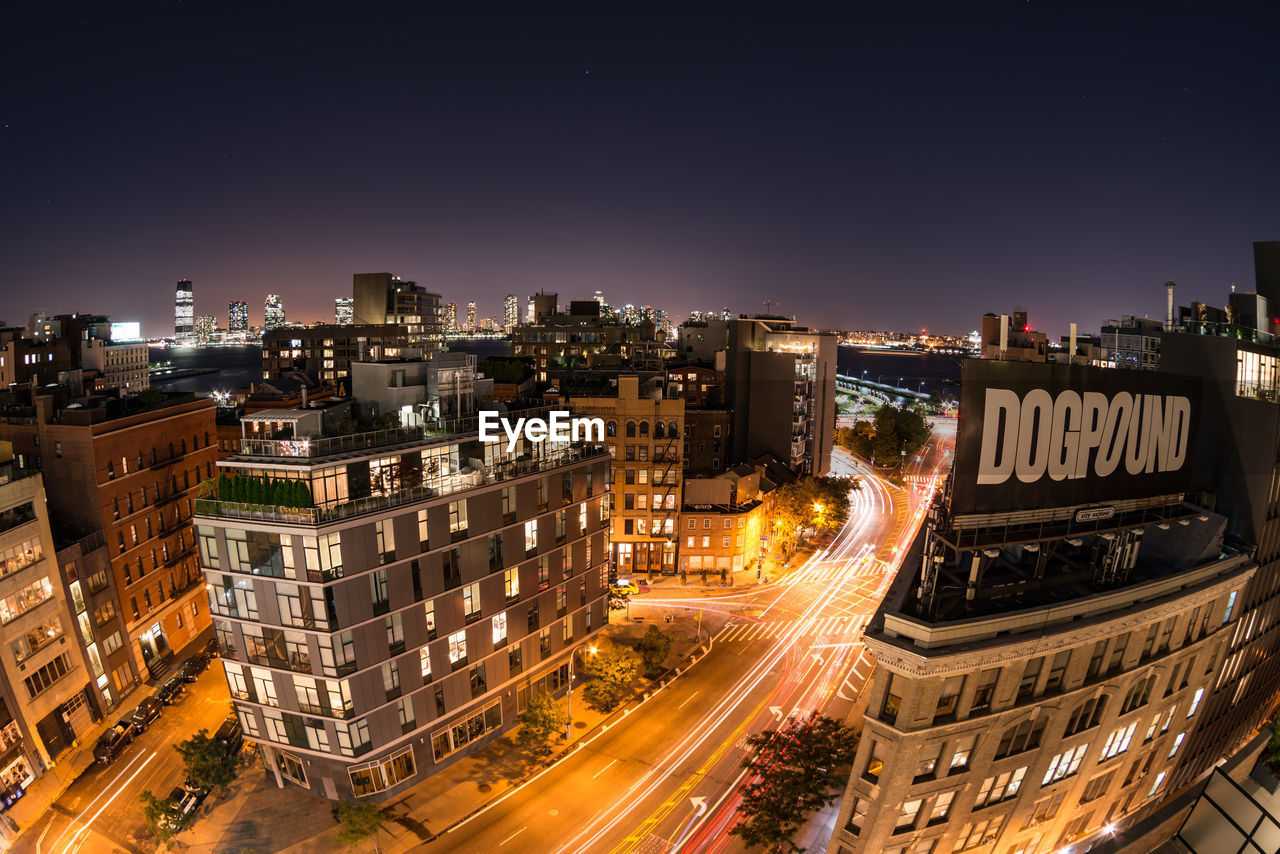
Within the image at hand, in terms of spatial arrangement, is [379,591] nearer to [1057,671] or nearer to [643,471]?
[1057,671]

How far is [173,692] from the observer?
52.5m

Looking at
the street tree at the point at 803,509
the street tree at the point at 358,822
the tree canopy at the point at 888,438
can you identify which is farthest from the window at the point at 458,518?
the tree canopy at the point at 888,438

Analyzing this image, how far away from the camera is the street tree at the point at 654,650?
55438 millimetres

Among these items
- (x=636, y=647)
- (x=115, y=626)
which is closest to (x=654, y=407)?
(x=636, y=647)

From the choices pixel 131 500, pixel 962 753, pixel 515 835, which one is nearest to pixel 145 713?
pixel 131 500

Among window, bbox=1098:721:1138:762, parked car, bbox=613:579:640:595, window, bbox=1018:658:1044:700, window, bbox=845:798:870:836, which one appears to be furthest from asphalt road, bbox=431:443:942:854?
window, bbox=1018:658:1044:700

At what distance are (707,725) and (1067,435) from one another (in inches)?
1282

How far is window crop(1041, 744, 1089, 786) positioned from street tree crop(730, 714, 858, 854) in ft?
30.8

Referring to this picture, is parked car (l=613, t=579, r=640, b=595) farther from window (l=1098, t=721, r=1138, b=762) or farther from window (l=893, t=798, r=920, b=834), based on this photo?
window (l=1098, t=721, r=1138, b=762)

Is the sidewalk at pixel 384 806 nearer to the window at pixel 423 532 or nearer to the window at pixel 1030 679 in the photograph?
the window at pixel 423 532

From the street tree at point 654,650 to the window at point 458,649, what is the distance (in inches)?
653

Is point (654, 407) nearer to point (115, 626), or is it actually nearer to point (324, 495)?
point (324, 495)

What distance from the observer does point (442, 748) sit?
44.5 m

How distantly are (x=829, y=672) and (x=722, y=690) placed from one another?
10037mm
